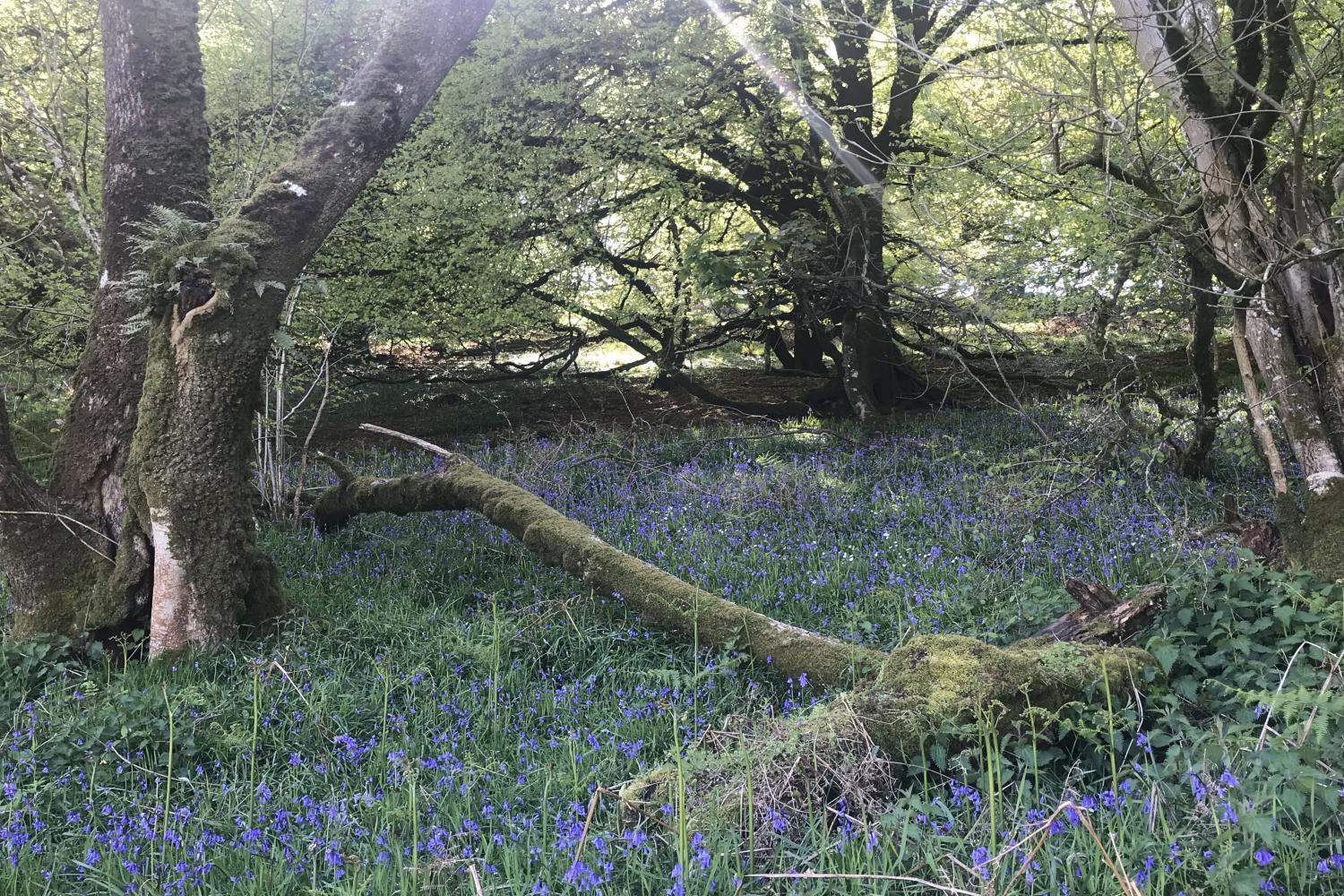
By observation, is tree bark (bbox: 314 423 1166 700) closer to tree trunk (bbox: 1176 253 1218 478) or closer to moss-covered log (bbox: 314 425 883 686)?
moss-covered log (bbox: 314 425 883 686)

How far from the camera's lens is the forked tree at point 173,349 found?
4.51m

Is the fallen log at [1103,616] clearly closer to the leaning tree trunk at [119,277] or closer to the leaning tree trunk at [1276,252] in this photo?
the leaning tree trunk at [1276,252]

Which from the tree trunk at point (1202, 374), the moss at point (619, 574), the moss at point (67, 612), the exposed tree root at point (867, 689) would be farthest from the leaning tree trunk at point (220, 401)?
the tree trunk at point (1202, 374)

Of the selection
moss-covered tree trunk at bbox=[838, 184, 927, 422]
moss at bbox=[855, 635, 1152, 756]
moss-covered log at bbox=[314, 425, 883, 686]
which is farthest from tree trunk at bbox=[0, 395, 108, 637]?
moss-covered tree trunk at bbox=[838, 184, 927, 422]

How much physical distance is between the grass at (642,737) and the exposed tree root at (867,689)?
10 cm

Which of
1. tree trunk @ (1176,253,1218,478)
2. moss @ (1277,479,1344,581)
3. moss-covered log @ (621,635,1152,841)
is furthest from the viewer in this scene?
tree trunk @ (1176,253,1218,478)

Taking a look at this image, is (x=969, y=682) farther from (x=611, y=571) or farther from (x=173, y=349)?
(x=173, y=349)

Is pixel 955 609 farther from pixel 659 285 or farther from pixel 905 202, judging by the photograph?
pixel 659 285

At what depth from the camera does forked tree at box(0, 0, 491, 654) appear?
451 centimetres

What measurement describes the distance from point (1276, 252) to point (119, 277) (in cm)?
663

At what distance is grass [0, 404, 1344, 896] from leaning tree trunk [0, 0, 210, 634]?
621 millimetres

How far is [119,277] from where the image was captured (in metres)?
5.14

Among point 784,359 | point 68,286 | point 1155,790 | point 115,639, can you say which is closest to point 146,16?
point 115,639

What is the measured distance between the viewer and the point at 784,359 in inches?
585
